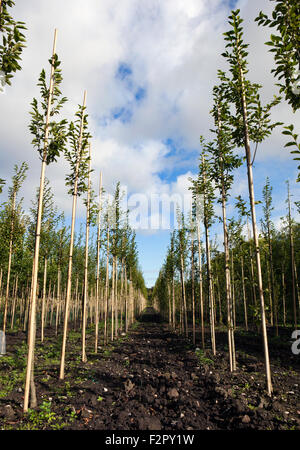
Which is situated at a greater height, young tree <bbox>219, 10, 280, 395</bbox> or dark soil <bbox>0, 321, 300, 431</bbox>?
young tree <bbox>219, 10, 280, 395</bbox>

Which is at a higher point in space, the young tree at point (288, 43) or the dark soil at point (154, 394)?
the young tree at point (288, 43)

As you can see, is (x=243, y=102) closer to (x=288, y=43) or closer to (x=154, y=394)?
(x=288, y=43)

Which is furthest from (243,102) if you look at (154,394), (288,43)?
(154,394)

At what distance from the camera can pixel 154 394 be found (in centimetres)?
628

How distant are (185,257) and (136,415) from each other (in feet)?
45.1

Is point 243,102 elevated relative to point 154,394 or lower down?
elevated

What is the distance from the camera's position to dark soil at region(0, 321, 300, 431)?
15.4ft

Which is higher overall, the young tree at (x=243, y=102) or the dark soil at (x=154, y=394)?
the young tree at (x=243, y=102)

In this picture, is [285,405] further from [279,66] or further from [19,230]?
A: [19,230]

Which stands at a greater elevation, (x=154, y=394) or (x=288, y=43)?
(x=288, y=43)

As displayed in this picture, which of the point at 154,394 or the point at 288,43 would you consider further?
the point at 154,394

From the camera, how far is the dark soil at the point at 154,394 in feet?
15.4
